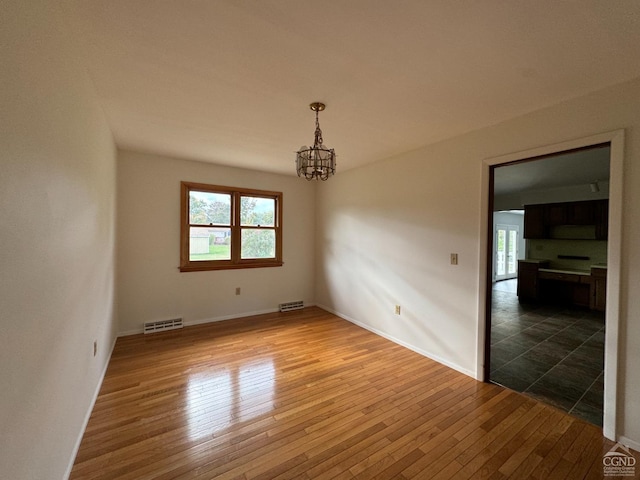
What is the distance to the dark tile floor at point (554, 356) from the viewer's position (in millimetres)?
2404

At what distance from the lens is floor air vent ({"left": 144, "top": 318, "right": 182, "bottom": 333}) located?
149 inches

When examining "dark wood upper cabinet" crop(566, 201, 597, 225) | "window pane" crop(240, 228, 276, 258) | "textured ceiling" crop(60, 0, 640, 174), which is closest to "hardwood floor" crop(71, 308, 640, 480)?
"window pane" crop(240, 228, 276, 258)

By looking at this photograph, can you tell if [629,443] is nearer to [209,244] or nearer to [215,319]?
[215,319]

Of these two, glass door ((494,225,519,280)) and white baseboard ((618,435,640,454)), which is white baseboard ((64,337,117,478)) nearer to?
white baseboard ((618,435,640,454))

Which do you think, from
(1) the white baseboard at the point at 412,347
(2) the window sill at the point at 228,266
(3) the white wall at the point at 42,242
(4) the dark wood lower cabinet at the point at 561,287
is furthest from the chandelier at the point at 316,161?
(4) the dark wood lower cabinet at the point at 561,287

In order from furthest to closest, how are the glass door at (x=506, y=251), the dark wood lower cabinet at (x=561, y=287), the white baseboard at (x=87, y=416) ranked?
the glass door at (x=506, y=251) → the dark wood lower cabinet at (x=561, y=287) → the white baseboard at (x=87, y=416)

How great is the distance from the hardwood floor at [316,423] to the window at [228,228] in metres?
1.54

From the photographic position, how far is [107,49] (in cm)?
163

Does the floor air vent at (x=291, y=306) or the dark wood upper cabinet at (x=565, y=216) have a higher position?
the dark wood upper cabinet at (x=565, y=216)

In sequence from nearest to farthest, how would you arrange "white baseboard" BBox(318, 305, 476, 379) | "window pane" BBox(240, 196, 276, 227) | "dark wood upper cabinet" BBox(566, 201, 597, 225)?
"white baseboard" BBox(318, 305, 476, 379), "window pane" BBox(240, 196, 276, 227), "dark wood upper cabinet" BBox(566, 201, 597, 225)

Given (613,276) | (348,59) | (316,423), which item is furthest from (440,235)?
(316,423)

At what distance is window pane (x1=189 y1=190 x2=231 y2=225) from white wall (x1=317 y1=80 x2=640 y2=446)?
5.81 ft

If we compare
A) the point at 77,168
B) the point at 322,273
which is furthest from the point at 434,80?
the point at 322,273

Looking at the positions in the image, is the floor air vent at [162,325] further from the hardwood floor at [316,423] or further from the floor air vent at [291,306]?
the floor air vent at [291,306]
